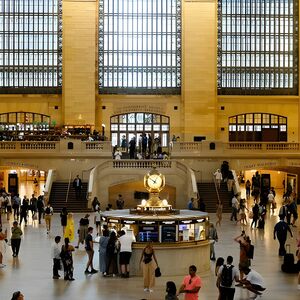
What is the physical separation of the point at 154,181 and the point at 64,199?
59.5 ft

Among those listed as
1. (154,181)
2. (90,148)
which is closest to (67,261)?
(154,181)

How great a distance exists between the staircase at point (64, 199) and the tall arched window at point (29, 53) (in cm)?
1165

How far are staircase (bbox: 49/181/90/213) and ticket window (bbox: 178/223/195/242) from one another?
58.1ft

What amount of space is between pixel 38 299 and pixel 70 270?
7.12ft

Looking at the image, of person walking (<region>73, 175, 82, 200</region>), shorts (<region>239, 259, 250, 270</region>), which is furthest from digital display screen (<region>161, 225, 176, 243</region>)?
person walking (<region>73, 175, 82, 200</region>)

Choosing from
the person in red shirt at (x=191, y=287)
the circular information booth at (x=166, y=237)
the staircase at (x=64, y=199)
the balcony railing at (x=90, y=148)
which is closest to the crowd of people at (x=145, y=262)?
the person in red shirt at (x=191, y=287)

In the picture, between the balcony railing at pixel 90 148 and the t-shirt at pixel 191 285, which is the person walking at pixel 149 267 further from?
the balcony railing at pixel 90 148

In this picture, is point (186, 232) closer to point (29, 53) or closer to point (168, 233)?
point (168, 233)

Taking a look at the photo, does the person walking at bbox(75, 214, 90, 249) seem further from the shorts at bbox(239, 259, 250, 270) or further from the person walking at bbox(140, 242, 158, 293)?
the shorts at bbox(239, 259, 250, 270)

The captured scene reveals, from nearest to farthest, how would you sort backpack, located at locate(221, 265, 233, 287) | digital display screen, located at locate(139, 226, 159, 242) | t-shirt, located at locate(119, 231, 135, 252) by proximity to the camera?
backpack, located at locate(221, 265, 233, 287) < t-shirt, located at locate(119, 231, 135, 252) < digital display screen, located at locate(139, 226, 159, 242)

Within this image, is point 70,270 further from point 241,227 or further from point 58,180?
point 58,180

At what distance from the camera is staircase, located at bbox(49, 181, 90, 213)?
3657cm

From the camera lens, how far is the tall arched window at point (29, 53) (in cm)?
4972

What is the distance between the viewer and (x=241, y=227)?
3055 cm
